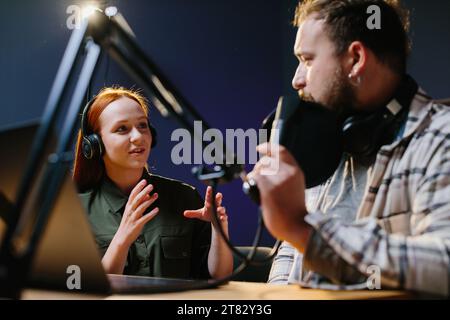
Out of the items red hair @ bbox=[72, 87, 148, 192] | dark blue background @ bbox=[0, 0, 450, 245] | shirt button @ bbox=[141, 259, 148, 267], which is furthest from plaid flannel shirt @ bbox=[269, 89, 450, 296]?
dark blue background @ bbox=[0, 0, 450, 245]

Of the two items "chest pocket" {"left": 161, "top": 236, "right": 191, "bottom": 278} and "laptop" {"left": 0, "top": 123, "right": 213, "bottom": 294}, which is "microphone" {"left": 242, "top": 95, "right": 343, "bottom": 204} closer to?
"laptop" {"left": 0, "top": 123, "right": 213, "bottom": 294}

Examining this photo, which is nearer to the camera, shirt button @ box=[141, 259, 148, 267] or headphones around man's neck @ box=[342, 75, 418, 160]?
headphones around man's neck @ box=[342, 75, 418, 160]

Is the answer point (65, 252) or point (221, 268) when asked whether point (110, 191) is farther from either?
point (65, 252)

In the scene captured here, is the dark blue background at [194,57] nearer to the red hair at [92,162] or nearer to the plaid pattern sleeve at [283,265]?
the red hair at [92,162]

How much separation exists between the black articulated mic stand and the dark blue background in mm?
1503

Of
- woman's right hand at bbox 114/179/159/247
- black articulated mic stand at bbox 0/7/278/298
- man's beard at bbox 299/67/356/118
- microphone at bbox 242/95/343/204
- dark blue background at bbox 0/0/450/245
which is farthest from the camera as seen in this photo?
dark blue background at bbox 0/0/450/245

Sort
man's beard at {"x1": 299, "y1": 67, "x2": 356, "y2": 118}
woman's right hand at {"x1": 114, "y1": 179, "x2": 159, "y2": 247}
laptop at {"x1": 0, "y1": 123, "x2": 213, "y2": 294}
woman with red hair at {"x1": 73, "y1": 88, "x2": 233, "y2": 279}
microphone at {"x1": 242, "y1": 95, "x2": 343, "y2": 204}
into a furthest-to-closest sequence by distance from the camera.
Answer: woman with red hair at {"x1": 73, "y1": 88, "x2": 233, "y2": 279}, woman's right hand at {"x1": 114, "y1": 179, "x2": 159, "y2": 247}, man's beard at {"x1": 299, "y1": 67, "x2": 356, "y2": 118}, microphone at {"x1": 242, "y1": 95, "x2": 343, "y2": 204}, laptop at {"x1": 0, "y1": 123, "x2": 213, "y2": 294}

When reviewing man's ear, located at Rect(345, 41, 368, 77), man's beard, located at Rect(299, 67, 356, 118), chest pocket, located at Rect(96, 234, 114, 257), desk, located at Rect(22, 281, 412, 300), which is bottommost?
desk, located at Rect(22, 281, 412, 300)

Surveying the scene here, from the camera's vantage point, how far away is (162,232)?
5.85ft

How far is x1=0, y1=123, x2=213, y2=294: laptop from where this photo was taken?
0.73 meters

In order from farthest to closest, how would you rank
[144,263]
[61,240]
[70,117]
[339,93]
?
[144,263] < [339,93] < [61,240] < [70,117]

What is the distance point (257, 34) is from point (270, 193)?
1.80 meters

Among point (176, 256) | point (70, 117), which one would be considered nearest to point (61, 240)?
point (70, 117)

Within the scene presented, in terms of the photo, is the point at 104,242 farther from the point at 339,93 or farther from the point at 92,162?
the point at 339,93
